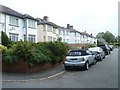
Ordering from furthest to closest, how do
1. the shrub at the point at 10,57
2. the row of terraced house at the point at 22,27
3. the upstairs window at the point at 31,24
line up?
the upstairs window at the point at 31,24 < the row of terraced house at the point at 22,27 < the shrub at the point at 10,57

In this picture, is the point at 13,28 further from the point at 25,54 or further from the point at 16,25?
the point at 25,54

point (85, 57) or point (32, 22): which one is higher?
point (32, 22)

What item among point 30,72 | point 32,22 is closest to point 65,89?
point 30,72

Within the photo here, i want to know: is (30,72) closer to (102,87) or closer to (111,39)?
(102,87)

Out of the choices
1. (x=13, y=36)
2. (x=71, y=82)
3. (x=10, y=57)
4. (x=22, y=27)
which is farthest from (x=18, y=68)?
(x=22, y=27)

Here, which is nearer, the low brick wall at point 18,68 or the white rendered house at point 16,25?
the low brick wall at point 18,68

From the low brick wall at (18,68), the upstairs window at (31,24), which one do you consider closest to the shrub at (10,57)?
the low brick wall at (18,68)

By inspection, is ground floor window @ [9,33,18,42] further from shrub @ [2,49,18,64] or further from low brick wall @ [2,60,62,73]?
low brick wall @ [2,60,62,73]

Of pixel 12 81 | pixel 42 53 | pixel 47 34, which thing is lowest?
pixel 12 81

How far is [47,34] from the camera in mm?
53438

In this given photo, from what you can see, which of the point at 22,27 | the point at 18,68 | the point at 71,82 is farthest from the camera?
the point at 22,27

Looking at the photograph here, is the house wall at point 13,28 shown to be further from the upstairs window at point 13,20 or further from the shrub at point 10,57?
the shrub at point 10,57

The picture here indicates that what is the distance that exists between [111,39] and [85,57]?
5308 inches

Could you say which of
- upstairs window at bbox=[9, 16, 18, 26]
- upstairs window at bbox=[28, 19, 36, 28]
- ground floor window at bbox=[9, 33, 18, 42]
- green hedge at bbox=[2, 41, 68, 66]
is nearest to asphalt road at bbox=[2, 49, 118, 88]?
green hedge at bbox=[2, 41, 68, 66]
